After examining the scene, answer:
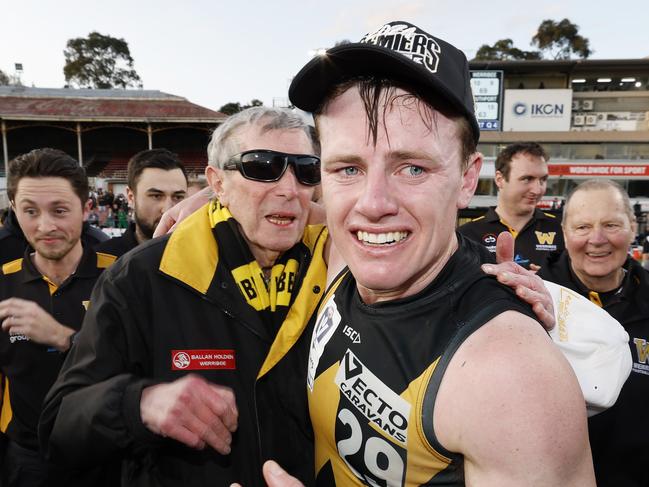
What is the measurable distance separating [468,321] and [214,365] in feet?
3.42

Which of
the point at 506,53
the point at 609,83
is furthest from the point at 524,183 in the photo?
the point at 506,53

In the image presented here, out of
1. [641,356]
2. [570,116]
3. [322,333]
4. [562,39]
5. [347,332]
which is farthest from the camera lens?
[562,39]

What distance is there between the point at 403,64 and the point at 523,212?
4.33m

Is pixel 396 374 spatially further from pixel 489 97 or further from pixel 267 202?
pixel 489 97

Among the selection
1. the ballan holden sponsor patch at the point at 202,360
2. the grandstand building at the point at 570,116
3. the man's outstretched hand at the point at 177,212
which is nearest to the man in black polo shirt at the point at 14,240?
the man's outstretched hand at the point at 177,212

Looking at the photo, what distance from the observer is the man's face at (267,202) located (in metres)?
2.14

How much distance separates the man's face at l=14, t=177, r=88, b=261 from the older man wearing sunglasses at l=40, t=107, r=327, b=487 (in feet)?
4.60

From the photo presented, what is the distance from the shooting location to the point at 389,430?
4.27ft

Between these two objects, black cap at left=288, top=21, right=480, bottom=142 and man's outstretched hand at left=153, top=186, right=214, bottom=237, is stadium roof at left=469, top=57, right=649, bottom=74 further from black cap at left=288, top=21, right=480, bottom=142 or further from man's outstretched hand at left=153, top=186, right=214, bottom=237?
black cap at left=288, top=21, right=480, bottom=142

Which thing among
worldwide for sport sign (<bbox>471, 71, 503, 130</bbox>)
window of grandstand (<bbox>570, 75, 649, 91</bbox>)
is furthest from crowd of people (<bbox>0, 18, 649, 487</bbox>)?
window of grandstand (<bbox>570, 75, 649, 91</bbox>)

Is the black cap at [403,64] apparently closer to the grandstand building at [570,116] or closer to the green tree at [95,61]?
the grandstand building at [570,116]

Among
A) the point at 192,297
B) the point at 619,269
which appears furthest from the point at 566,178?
the point at 192,297

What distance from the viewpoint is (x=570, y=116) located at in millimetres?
35156

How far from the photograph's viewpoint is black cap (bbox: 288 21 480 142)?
1.28 meters
